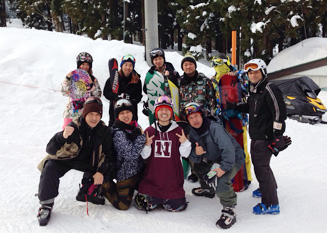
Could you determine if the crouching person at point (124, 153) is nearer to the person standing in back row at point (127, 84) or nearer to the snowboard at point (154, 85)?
the person standing in back row at point (127, 84)

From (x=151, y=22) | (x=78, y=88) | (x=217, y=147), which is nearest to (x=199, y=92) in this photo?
(x=217, y=147)

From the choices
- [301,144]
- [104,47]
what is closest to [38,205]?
[301,144]

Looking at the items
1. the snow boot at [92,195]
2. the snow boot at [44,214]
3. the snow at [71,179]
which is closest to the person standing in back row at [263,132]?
the snow at [71,179]

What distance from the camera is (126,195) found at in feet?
11.3

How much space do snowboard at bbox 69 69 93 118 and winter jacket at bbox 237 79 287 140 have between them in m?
2.17

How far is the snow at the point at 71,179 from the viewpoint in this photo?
3111 mm

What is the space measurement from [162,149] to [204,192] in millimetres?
952

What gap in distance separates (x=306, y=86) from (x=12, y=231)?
8908 mm

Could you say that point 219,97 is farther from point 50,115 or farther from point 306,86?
point 306,86

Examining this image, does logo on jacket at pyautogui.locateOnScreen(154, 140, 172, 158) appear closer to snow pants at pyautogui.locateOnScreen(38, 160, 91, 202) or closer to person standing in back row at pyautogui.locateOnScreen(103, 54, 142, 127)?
person standing in back row at pyautogui.locateOnScreen(103, 54, 142, 127)

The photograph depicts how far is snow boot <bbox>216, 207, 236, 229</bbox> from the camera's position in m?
3.12

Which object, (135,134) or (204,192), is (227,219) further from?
(135,134)

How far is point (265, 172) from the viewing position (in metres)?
3.38

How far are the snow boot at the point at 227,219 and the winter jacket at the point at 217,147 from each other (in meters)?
0.45
